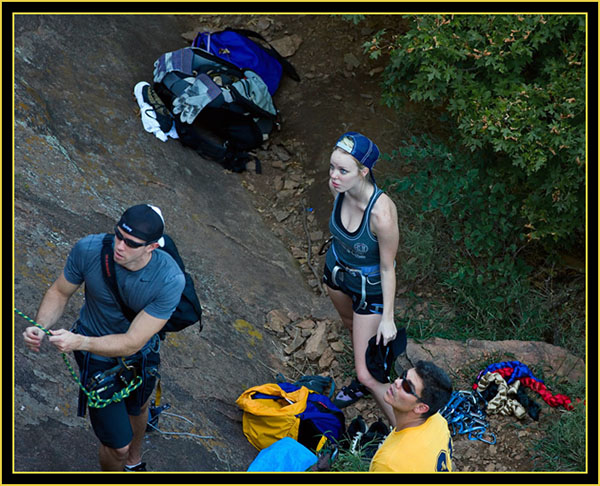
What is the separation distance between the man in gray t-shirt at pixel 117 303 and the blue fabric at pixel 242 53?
550 centimetres

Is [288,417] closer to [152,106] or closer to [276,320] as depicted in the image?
[276,320]

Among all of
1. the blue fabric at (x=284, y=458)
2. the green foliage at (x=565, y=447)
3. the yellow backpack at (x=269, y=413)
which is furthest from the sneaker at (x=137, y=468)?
the green foliage at (x=565, y=447)

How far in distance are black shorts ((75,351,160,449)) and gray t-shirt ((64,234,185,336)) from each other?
224mm

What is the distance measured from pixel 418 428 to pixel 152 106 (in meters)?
5.37

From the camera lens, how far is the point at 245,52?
834cm

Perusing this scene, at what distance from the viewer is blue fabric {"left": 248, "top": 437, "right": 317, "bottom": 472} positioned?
13.7 feet

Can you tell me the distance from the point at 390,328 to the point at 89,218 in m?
2.90

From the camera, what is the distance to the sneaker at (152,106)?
7.37 meters

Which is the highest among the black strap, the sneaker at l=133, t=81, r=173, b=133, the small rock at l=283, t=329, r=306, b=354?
the black strap

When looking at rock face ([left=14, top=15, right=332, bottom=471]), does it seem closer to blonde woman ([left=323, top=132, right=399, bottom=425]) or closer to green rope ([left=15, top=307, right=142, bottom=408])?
green rope ([left=15, top=307, right=142, bottom=408])

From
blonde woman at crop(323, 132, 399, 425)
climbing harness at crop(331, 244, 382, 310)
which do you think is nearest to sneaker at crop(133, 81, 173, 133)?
blonde woman at crop(323, 132, 399, 425)

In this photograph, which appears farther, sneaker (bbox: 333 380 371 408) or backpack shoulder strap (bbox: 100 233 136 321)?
sneaker (bbox: 333 380 371 408)

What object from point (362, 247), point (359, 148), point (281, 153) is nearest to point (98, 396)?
point (362, 247)

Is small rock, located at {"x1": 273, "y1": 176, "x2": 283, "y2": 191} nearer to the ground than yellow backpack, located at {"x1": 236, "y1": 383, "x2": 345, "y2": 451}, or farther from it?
farther from it
